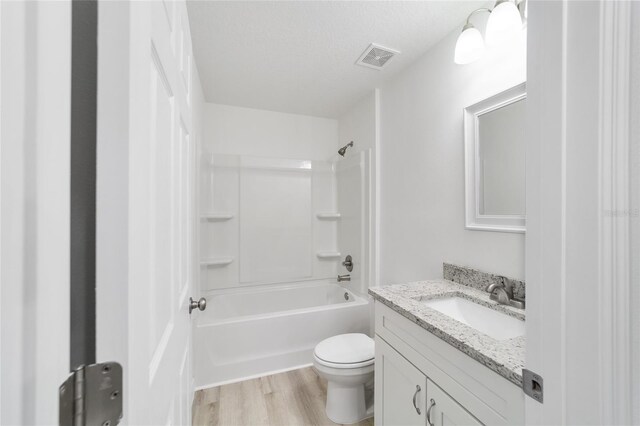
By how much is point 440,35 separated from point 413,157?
0.74 metres

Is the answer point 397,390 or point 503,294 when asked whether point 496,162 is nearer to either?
point 503,294

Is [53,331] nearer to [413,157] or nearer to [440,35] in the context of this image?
[413,157]

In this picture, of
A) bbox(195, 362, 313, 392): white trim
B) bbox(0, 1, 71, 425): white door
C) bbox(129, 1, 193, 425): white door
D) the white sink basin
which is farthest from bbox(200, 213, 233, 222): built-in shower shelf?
bbox(0, 1, 71, 425): white door

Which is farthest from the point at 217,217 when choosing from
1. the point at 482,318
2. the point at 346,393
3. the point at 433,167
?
the point at 482,318

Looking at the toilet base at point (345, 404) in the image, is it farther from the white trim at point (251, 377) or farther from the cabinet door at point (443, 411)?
the cabinet door at point (443, 411)

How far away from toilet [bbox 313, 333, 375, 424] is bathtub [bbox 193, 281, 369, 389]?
46cm

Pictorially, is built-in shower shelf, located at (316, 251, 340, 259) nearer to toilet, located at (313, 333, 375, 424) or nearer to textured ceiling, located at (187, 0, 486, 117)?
toilet, located at (313, 333, 375, 424)

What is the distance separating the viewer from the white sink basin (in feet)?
3.58

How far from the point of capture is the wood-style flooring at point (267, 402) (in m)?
1.63

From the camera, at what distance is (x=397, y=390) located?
3.95 feet

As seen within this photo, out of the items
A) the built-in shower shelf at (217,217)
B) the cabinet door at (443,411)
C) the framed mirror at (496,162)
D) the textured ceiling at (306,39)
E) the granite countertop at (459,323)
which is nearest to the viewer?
the granite countertop at (459,323)

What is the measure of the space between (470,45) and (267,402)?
2448 millimetres

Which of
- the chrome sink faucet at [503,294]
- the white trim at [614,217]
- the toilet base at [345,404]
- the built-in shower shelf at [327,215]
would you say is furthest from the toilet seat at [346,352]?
the built-in shower shelf at [327,215]

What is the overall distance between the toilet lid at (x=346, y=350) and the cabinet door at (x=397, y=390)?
0.27 m
